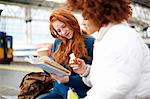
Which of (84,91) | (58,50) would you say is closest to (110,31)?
(84,91)

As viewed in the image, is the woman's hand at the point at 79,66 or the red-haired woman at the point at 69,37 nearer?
the woman's hand at the point at 79,66

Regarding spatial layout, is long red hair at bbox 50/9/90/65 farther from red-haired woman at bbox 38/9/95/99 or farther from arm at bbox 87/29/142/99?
arm at bbox 87/29/142/99

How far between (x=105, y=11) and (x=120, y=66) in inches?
11.7

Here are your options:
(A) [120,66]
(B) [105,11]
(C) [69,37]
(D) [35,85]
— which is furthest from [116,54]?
(D) [35,85]

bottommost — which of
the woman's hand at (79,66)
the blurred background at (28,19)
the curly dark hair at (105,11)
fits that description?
the blurred background at (28,19)

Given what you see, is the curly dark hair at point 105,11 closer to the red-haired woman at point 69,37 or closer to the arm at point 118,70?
the arm at point 118,70

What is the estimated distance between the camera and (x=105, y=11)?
165cm

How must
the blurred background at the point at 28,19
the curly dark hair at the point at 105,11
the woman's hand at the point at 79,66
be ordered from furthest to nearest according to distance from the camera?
the blurred background at the point at 28,19, the woman's hand at the point at 79,66, the curly dark hair at the point at 105,11

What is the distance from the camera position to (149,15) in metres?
27.4

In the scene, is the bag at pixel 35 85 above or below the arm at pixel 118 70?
below

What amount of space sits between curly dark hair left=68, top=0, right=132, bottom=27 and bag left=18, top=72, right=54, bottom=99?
1534 millimetres

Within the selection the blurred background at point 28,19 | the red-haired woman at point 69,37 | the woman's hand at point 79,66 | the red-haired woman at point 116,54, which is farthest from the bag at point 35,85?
the blurred background at point 28,19

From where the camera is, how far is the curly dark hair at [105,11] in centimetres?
165

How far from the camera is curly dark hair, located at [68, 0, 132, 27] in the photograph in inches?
64.8
